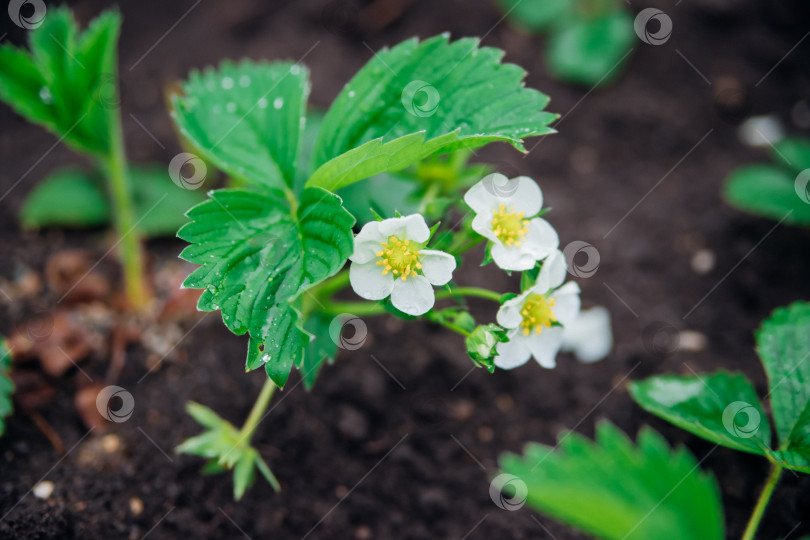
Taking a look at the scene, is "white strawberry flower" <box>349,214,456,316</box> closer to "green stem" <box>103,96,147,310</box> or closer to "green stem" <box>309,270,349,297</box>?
"green stem" <box>309,270,349,297</box>

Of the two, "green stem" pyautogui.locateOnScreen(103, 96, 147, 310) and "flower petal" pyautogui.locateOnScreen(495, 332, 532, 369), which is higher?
"flower petal" pyautogui.locateOnScreen(495, 332, 532, 369)

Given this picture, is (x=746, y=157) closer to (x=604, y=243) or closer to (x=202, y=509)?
(x=604, y=243)

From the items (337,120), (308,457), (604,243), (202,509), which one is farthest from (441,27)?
(202,509)

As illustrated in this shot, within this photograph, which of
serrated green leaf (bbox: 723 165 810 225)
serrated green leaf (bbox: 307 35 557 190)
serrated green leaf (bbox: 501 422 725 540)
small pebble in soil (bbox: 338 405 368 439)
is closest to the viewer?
serrated green leaf (bbox: 501 422 725 540)

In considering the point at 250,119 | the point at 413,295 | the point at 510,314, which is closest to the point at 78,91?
the point at 250,119

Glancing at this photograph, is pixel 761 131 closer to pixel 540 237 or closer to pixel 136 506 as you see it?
pixel 540 237

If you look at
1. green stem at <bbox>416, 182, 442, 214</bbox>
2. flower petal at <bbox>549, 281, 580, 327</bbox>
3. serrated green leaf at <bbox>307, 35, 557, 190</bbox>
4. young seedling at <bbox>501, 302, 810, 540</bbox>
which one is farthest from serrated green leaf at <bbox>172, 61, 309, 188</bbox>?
young seedling at <bbox>501, 302, 810, 540</bbox>

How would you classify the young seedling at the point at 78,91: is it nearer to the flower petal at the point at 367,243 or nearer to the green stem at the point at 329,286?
the green stem at the point at 329,286
